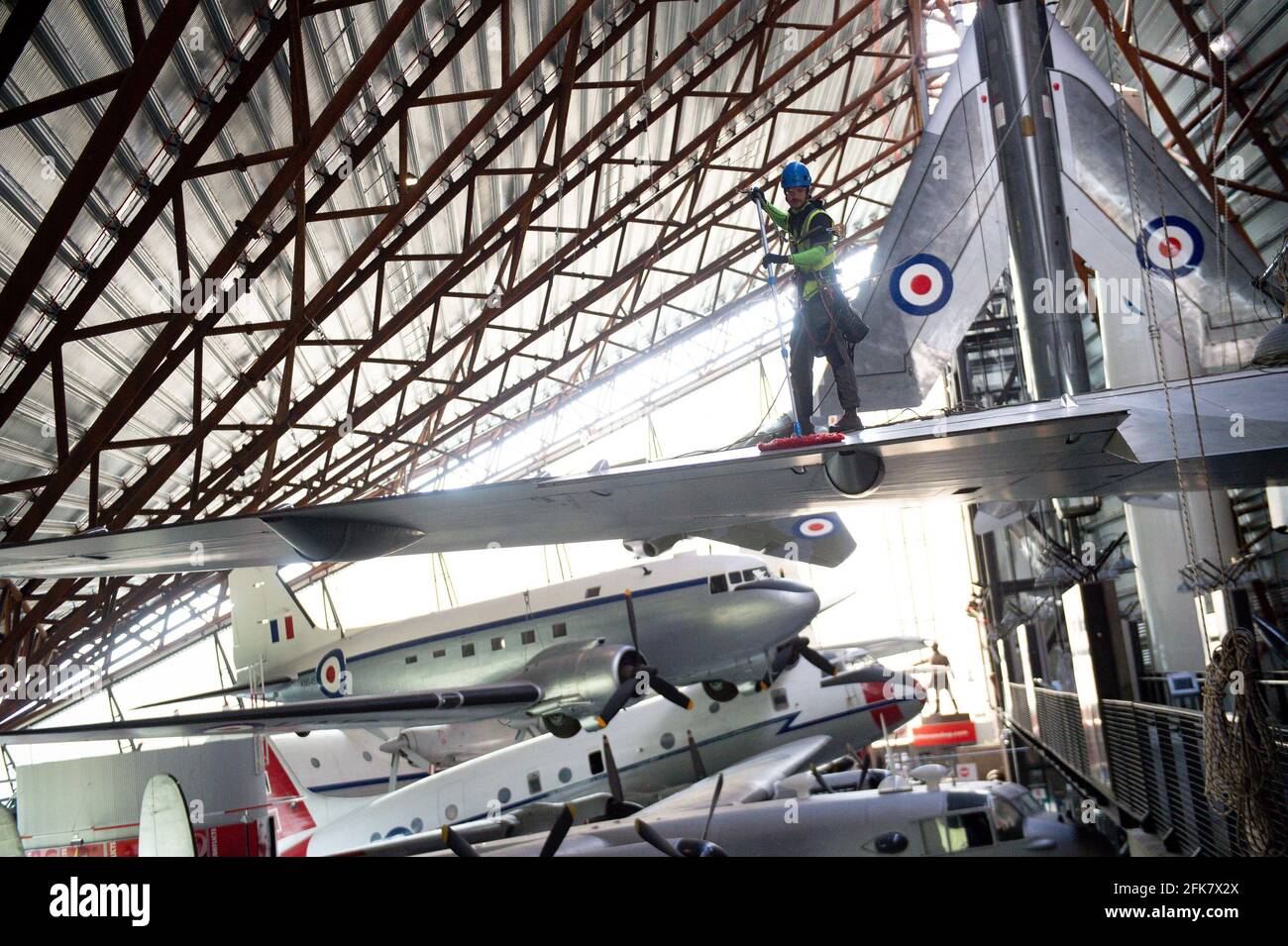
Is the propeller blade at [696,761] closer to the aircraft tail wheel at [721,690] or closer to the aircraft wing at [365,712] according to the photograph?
the aircraft tail wheel at [721,690]

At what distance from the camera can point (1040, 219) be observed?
11.0 m

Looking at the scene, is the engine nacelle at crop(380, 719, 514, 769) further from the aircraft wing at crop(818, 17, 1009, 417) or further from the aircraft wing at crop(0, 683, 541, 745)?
the aircraft wing at crop(818, 17, 1009, 417)

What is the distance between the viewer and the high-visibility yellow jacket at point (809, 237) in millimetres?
6070

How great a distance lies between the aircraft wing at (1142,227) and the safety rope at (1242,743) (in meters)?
6.71

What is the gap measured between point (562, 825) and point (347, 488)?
16928 millimetres

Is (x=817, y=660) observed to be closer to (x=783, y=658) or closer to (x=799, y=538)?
(x=783, y=658)

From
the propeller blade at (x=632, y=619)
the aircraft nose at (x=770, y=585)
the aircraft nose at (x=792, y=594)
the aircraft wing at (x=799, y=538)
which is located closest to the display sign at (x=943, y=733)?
the aircraft nose at (x=792, y=594)

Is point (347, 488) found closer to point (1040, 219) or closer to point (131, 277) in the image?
point (131, 277)

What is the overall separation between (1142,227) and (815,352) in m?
6.28

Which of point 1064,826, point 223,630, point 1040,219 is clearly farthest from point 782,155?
point 223,630

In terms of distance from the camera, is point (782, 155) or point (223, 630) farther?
point (223, 630)

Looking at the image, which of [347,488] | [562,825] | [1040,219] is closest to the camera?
[562,825]

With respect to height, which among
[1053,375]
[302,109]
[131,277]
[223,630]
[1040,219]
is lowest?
[223,630]
